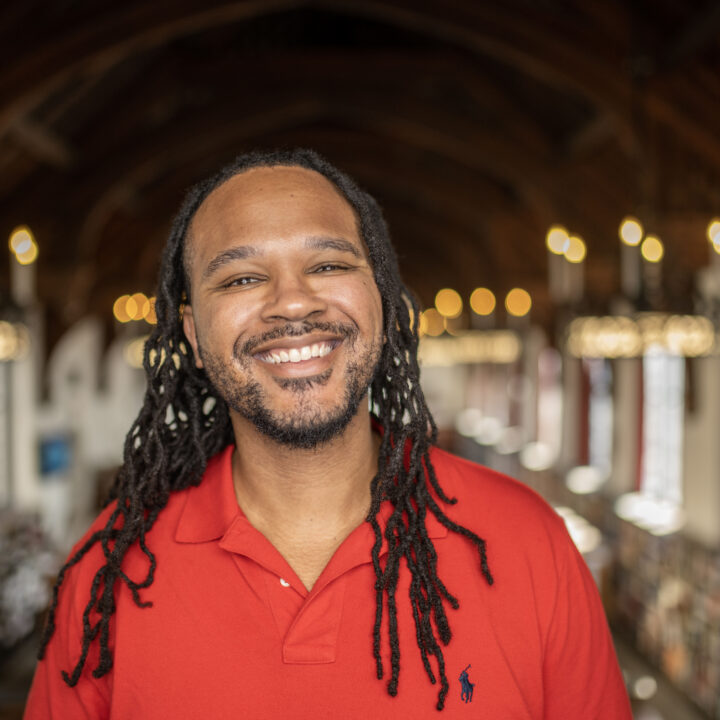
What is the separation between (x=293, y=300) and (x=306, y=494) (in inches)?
15.0

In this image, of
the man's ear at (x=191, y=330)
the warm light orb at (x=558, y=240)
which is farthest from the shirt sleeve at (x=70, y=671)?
the warm light orb at (x=558, y=240)

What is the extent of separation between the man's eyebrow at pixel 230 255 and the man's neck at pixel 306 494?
12.1 inches

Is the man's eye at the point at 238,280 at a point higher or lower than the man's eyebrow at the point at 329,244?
lower

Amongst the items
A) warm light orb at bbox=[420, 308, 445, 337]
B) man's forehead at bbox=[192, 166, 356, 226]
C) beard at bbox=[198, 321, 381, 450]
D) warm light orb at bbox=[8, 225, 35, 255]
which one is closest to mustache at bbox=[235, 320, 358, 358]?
beard at bbox=[198, 321, 381, 450]

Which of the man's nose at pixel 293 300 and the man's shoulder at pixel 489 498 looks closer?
the man's nose at pixel 293 300

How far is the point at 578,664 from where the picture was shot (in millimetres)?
1686

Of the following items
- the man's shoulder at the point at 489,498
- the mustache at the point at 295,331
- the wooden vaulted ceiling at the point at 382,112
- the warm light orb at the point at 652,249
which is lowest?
the man's shoulder at the point at 489,498

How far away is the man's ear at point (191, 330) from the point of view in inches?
76.1

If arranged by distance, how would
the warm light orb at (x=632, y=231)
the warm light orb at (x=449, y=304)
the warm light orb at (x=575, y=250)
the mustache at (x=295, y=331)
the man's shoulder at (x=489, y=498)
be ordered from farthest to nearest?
the warm light orb at (x=449, y=304)
the warm light orb at (x=575, y=250)
the warm light orb at (x=632, y=231)
the man's shoulder at (x=489, y=498)
the mustache at (x=295, y=331)

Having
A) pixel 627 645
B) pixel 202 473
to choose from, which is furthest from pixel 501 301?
pixel 202 473

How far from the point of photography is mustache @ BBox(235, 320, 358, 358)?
1710 mm

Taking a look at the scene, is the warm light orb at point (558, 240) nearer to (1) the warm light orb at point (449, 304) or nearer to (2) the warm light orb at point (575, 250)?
(2) the warm light orb at point (575, 250)

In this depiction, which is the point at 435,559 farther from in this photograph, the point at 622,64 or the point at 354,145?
the point at 354,145

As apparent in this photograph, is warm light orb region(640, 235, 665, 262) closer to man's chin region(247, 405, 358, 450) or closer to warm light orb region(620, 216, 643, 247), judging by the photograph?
warm light orb region(620, 216, 643, 247)
